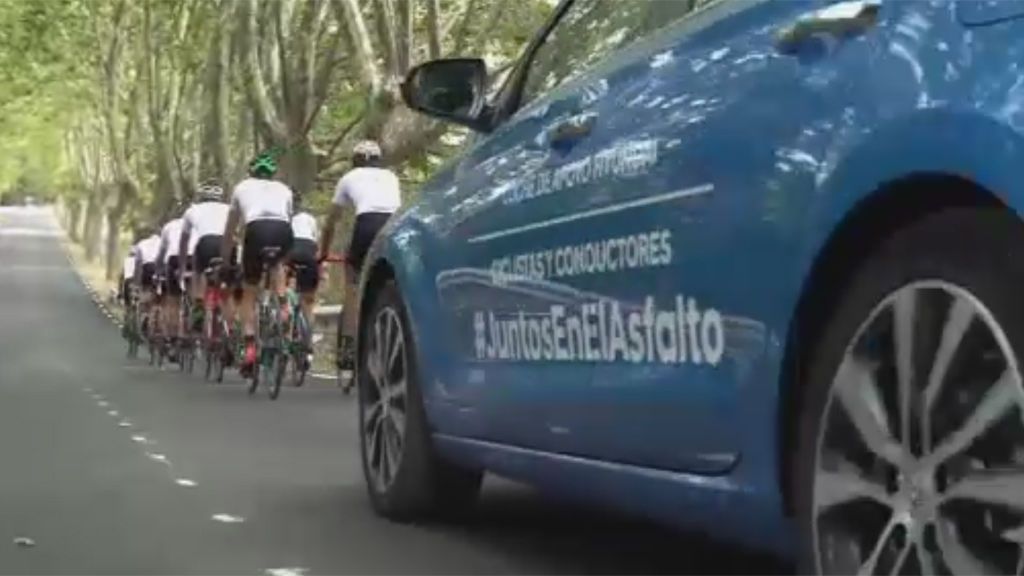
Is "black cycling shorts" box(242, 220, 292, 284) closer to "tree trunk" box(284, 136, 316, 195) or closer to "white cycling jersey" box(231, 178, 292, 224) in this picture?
"white cycling jersey" box(231, 178, 292, 224)

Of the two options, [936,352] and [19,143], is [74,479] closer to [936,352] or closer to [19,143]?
[936,352]

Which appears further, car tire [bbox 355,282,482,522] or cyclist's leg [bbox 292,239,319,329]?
cyclist's leg [bbox 292,239,319,329]

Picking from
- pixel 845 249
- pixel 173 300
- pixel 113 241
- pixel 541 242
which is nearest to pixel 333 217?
pixel 173 300

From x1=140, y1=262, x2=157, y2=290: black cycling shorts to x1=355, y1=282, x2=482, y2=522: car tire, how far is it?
55.6 ft

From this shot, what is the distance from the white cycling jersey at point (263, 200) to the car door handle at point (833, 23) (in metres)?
11.6

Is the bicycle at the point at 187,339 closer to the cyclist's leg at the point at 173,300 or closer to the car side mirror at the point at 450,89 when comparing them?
the cyclist's leg at the point at 173,300

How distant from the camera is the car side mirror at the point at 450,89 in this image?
633cm

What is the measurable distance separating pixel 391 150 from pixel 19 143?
3071 inches

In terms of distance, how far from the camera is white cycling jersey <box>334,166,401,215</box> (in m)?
14.0

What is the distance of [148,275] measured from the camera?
24.2 m

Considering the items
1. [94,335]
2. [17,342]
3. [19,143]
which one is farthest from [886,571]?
[19,143]

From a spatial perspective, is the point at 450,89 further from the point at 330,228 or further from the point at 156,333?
the point at 156,333

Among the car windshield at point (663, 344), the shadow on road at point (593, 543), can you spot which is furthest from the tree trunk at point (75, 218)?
the shadow on road at point (593, 543)

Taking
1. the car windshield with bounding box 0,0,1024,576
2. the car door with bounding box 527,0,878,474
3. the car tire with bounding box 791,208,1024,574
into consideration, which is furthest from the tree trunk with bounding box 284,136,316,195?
the car tire with bounding box 791,208,1024,574
